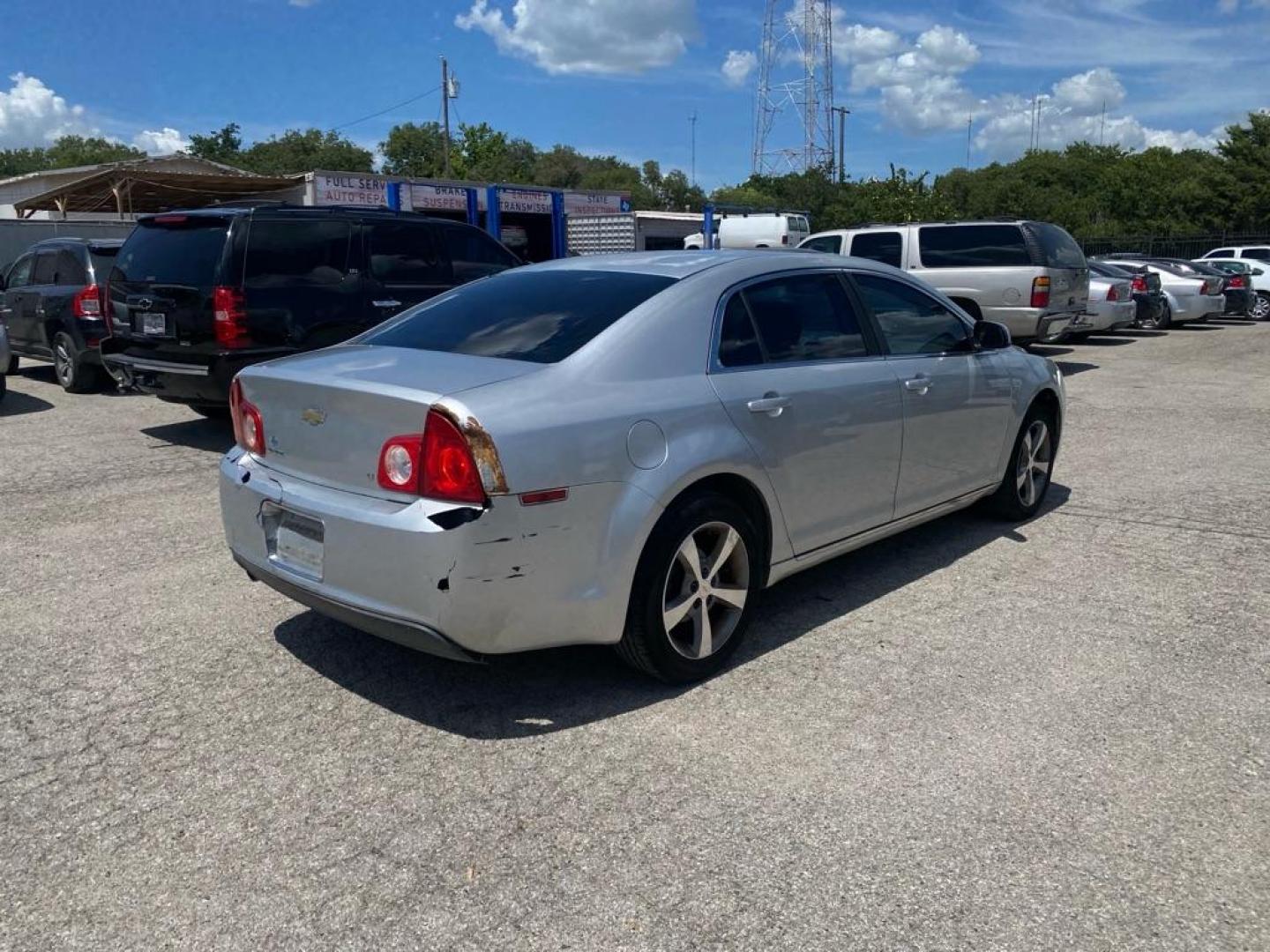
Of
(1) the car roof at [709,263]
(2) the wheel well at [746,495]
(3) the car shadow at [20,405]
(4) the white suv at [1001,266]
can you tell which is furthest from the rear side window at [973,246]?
(3) the car shadow at [20,405]

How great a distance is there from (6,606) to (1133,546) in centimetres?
A: 582

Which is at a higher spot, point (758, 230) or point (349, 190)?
point (349, 190)

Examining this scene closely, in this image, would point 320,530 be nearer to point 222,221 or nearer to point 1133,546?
point 1133,546

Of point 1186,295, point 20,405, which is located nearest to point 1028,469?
point 20,405

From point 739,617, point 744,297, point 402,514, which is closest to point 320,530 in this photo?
point 402,514

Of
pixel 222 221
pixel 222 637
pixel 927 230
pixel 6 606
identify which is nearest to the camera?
pixel 222 637

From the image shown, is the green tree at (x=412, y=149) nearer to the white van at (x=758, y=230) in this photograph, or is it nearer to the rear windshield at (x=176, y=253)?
the white van at (x=758, y=230)

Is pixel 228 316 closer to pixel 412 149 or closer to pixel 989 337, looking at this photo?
pixel 989 337

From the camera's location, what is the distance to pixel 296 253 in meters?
8.12

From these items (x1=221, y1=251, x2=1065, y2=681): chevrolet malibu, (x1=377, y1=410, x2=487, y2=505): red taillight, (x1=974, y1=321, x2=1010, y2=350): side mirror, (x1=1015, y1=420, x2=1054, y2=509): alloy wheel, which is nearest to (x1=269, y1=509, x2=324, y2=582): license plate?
(x1=221, y1=251, x2=1065, y2=681): chevrolet malibu

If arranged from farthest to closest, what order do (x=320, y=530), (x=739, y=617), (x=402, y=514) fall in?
(x=739, y=617)
(x=320, y=530)
(x=402, y=514)

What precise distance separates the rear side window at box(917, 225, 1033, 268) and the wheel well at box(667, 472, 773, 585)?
10.6m

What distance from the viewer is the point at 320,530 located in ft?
11.9

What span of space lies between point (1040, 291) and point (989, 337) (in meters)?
8.44
